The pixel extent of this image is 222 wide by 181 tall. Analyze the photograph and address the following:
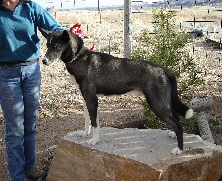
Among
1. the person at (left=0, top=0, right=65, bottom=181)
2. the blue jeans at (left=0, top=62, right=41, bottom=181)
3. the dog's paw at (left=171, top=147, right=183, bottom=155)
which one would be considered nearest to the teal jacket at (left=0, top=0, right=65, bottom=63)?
the person at (left=0, top=0, right=65, bottom=181)

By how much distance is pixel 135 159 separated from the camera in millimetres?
3760

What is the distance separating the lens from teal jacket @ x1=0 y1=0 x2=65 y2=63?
3676 mm

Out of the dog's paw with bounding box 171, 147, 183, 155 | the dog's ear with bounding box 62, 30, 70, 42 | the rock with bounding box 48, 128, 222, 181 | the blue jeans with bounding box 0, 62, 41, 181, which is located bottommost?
the rock with bounding box 48, 128, 222, 181

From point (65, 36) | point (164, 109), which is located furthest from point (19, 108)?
point (164, 109)

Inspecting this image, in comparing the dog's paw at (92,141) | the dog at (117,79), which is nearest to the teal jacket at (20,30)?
the dog at (117,79)

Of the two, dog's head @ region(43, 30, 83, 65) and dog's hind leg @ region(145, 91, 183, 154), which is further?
dog's hind leg @ region(145, 91, 183, 154)

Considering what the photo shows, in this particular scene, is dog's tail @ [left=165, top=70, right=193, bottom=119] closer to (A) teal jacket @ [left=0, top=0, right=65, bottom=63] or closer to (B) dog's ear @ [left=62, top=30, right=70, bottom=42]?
(B) dog's ear @ [left=62, top=30, right=70, bottom=42]

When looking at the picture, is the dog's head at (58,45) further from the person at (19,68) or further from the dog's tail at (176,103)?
the dog's tail at (176,103)

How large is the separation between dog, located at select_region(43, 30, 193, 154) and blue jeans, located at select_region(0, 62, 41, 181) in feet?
1.44

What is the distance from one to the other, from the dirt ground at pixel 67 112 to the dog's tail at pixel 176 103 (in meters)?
1.79

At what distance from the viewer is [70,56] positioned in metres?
3.86

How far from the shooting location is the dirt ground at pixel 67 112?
5732 millimetres

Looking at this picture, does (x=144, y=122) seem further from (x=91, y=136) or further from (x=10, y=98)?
(x=10, y=98)

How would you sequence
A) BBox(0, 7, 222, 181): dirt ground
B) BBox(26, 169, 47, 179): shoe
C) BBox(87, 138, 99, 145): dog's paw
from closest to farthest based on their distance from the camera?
1. BBox(87, 138, 99, 145): dog's paw
2. BBox(26, 169, 47, 179): shoe
3. BBox(0, 7, 222, 181): dirt ground
